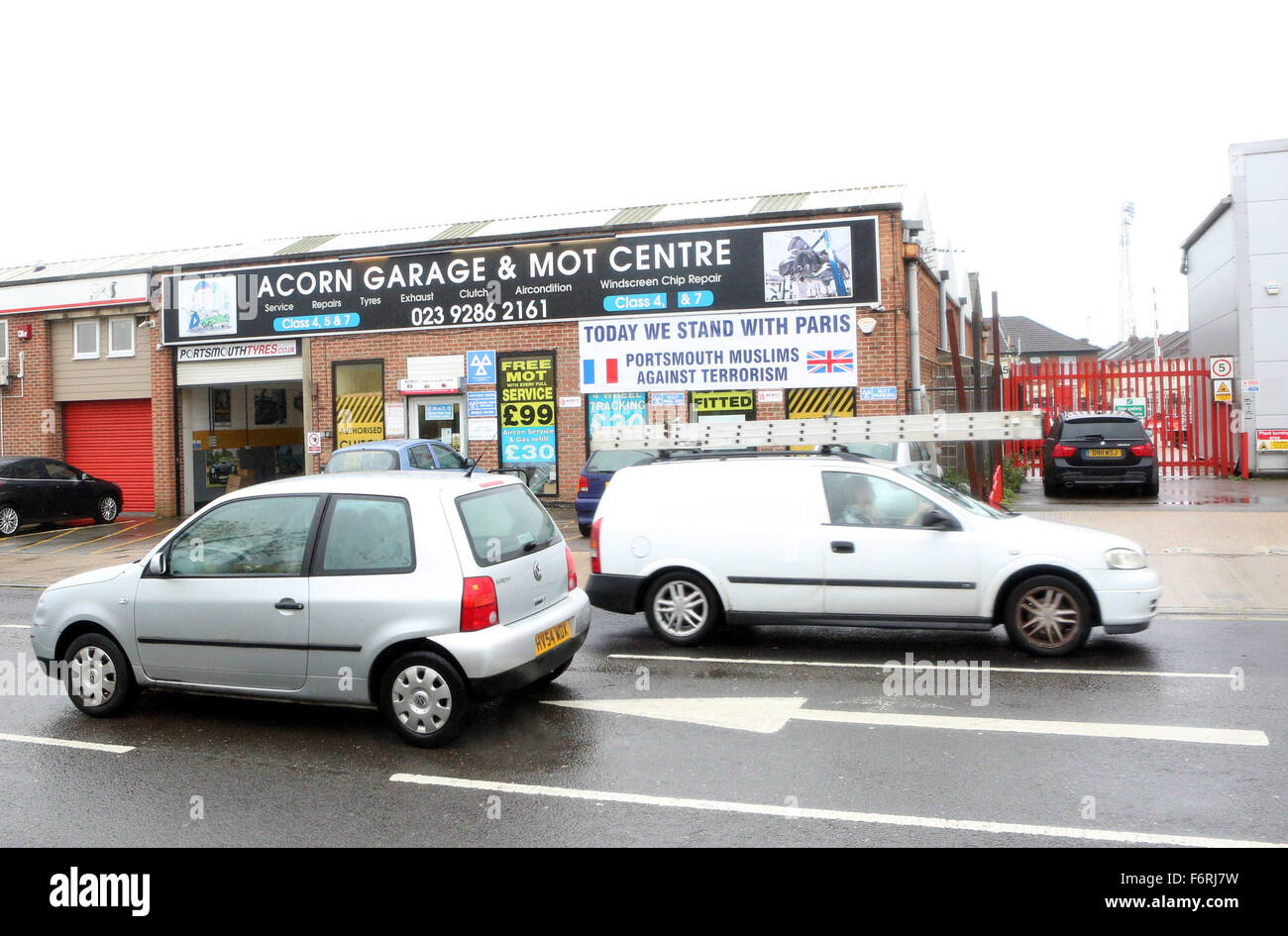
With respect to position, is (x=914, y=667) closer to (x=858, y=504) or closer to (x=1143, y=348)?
(x=858, y=504)

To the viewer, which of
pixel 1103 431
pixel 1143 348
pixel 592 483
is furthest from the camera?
pixel 1143 348

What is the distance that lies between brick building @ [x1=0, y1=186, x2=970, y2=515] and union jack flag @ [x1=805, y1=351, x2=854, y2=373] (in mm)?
38

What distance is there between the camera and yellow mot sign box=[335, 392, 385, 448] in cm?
2138

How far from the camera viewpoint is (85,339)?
23.7 m

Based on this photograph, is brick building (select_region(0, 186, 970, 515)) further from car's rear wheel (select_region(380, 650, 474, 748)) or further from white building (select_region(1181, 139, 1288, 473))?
car's rear wheel (select_region(380, 650, 474, 748))

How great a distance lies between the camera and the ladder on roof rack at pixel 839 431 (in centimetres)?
848

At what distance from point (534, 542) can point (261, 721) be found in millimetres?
2014

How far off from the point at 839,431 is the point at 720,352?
34.6ft

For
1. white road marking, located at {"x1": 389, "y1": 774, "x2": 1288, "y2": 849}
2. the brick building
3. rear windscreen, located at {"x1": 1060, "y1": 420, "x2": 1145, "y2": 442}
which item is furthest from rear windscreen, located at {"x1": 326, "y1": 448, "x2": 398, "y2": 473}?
white road marking, located at {"x1": 389, "y1": 774, "x2": 1288, "y2": 849}

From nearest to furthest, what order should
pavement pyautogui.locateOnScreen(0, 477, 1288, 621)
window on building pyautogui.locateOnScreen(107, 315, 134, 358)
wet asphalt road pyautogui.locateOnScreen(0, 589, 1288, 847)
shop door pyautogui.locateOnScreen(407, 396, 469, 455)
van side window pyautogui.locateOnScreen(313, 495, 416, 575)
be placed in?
wet asphalt road pyautogui.locateOnScreen(0, 589, 1288, 847) → van side window pyautogui.locateOnScreen(313, 495, 416, 575) → pavement pyautogui.locateOnScreen(0, 477, 1288, 621) → shop door pyautogui.locateOnScreen(407, 396, 469, 455) → window on building pyautogui.locateOnScreen(107, 315, 134, 358)

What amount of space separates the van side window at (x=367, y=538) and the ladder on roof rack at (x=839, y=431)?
3.08m

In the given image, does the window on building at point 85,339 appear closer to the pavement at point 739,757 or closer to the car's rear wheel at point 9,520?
the car's rear wheel at point 9,520

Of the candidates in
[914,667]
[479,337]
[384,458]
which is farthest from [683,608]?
[479,337]

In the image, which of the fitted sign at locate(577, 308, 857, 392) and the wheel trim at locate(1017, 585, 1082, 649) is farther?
the fitted sign at locate(577, 308, 857, 392)
